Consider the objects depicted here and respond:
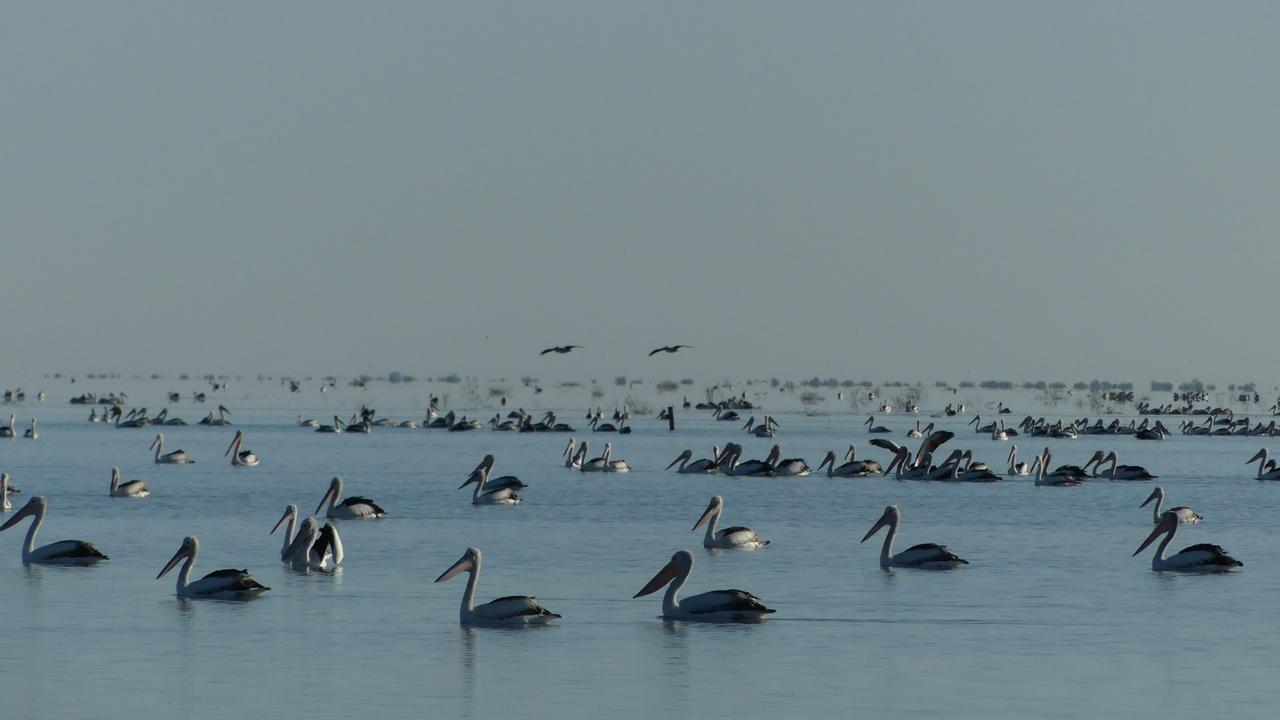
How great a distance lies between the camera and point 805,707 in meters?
13.2

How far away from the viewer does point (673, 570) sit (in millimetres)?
18250

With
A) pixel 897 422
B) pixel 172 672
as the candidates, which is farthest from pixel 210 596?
pixel 897 422

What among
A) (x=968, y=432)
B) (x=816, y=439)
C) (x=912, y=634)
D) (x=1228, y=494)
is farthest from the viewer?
(x=968, y=432)

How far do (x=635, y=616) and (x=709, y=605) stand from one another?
0.76m

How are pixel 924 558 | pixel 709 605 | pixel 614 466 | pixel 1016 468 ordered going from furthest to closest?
pixel 1016 468, pixel 614 466, pixel 924 558, pixel 709 605

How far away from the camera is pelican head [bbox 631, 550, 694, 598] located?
18.1 meters

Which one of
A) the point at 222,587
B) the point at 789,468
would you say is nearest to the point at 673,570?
the point at 222,587

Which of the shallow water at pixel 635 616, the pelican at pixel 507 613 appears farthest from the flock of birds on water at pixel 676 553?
the shallow water at pixel 635 616

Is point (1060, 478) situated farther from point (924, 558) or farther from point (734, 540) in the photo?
point (924, 558)

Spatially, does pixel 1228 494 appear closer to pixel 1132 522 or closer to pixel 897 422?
pixel 1132 522

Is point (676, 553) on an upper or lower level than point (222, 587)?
upper

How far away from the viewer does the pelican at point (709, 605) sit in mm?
17484

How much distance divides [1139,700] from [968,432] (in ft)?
221

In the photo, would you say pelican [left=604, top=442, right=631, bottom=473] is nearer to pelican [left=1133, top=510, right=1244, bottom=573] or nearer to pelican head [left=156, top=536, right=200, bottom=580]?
pelican [left=1133, top=510, right=1244, bottom=573]
